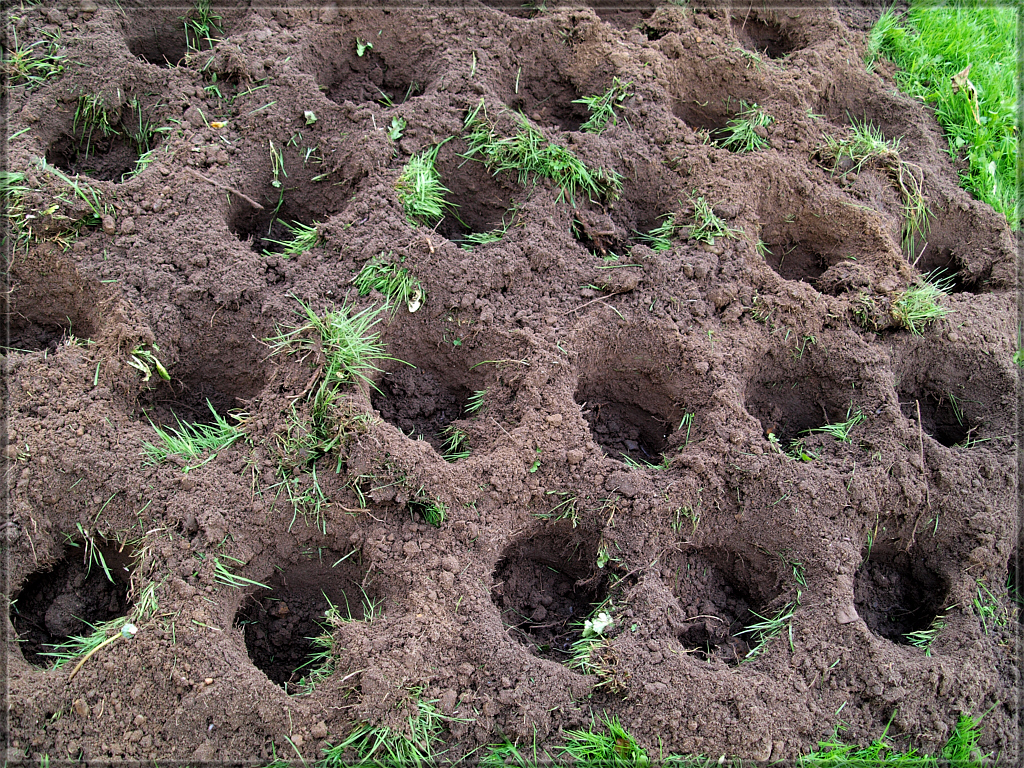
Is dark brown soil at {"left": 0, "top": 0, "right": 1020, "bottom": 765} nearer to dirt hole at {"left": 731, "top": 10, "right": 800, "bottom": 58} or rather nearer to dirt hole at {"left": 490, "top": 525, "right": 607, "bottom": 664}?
dirt hole at {"left": 490, "top": 525, "right": 607, "bottom": 664}

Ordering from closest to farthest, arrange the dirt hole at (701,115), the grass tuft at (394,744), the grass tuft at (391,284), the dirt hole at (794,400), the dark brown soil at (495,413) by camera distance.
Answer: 1. the grass tuft at (394,744)
2. the dark brown soil at (495,413)
3. the grass tuft at (391,284)
4. the dirt hole at (794,400)
5. the dirt hole at (701,115)

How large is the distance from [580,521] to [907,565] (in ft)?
3.68

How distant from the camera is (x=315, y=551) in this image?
2008 millimetres

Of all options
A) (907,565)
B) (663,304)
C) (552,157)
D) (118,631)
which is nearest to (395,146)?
(552,157)

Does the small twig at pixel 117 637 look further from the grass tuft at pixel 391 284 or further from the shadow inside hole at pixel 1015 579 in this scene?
the shadow inside hole at pixel 1015 579

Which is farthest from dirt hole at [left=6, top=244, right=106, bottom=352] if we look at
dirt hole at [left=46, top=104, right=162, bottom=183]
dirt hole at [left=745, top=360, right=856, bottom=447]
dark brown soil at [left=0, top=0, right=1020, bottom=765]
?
dirt hole at [left=745, top=360, right=856, bottom=447]

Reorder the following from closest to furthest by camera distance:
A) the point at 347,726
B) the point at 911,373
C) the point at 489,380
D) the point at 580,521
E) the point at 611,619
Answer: the point at 347,726 < the point at 611,619 < the point at 580,521 < the point at 489,380 < the point at 911,373

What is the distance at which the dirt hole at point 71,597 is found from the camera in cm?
190

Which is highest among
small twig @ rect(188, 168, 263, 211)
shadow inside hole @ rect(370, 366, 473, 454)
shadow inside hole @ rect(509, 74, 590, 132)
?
shadow inside hole @ rect(509, 74, 590, 132)

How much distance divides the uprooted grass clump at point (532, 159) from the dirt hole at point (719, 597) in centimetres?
134

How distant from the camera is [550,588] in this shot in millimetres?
2121

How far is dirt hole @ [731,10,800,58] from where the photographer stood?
322cm

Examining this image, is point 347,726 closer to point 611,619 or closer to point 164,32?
point 611,619

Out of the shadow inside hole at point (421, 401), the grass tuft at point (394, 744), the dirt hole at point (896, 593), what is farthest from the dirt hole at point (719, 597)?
the shadow inside hole at point (421, 401)
